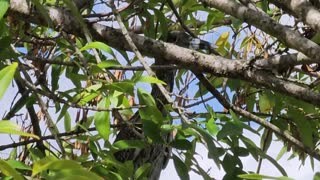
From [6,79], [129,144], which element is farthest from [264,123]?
[6,79]

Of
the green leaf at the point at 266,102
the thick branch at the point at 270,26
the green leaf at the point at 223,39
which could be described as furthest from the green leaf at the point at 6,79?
the green leaf at the point at 223,39

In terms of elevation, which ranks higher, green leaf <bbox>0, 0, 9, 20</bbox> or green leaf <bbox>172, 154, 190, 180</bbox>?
green leaf <bbox>0, 0, 9, 20</bbox>

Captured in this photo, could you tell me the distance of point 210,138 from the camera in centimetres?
94

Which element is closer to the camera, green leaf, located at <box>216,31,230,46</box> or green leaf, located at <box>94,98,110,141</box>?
green leaf, located at <box>94,98,110,141</box>

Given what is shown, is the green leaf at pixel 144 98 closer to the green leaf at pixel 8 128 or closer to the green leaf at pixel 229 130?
the green leaf at pixel 229 130

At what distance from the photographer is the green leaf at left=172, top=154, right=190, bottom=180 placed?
42.1 inches

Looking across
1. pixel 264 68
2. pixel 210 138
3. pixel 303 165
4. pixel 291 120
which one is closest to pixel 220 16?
→ pixel 291 120

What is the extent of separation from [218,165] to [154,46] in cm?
43

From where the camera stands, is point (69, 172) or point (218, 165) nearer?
point (69, 172)

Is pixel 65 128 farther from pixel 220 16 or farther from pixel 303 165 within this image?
pixel 303 165

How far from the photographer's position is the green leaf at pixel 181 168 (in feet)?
3.51

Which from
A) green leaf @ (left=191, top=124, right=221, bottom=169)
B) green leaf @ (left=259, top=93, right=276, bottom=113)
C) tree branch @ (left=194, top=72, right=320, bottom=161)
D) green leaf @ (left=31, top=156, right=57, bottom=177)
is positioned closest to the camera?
green leaf @ (left=31, top=156, right=57, bottom=177)

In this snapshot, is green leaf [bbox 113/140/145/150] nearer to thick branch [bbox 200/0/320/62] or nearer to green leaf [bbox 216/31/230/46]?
thick branch [bbox 200/0/320/62]

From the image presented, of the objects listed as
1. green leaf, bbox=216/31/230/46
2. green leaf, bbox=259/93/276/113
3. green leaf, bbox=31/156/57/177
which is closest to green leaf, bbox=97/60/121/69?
green leaf, bbox=31/156/57/177
